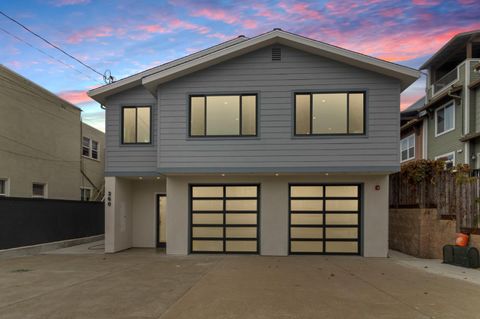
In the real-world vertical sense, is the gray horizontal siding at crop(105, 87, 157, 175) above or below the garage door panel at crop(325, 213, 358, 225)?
above

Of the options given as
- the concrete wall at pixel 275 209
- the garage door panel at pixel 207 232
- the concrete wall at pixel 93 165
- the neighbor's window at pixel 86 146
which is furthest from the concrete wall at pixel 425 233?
the neighbor's window at pixel 86 146

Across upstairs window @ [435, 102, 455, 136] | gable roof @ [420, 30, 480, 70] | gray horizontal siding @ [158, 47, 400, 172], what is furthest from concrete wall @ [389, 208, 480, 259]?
gable roof @ [420, 30, 480, 70]

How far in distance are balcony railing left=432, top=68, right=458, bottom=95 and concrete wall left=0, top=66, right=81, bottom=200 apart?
1949 centimetres

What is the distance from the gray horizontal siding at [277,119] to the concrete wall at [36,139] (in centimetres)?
737

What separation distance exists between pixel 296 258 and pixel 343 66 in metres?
6.35

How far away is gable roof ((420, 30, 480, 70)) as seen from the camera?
715 inches

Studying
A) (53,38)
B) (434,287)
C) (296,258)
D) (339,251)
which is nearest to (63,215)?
(53,38)

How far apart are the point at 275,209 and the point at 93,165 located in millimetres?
14429

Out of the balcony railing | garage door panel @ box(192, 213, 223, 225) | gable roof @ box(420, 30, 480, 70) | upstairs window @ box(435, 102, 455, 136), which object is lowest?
garage door panel @ box(192, 213, 223, 225)

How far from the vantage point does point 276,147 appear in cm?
1244

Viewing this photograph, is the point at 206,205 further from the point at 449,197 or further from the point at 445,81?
the point at 445,81

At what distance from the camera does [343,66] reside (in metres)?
12.5

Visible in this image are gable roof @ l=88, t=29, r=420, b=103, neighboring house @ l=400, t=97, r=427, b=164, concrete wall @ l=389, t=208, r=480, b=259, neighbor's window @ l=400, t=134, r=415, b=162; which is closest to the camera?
concrete wall @ l=389, t=208, r=480, b=259

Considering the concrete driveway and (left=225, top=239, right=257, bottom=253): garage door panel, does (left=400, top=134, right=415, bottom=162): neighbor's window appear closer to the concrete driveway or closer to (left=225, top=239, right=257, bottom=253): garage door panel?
the concrete driveway
